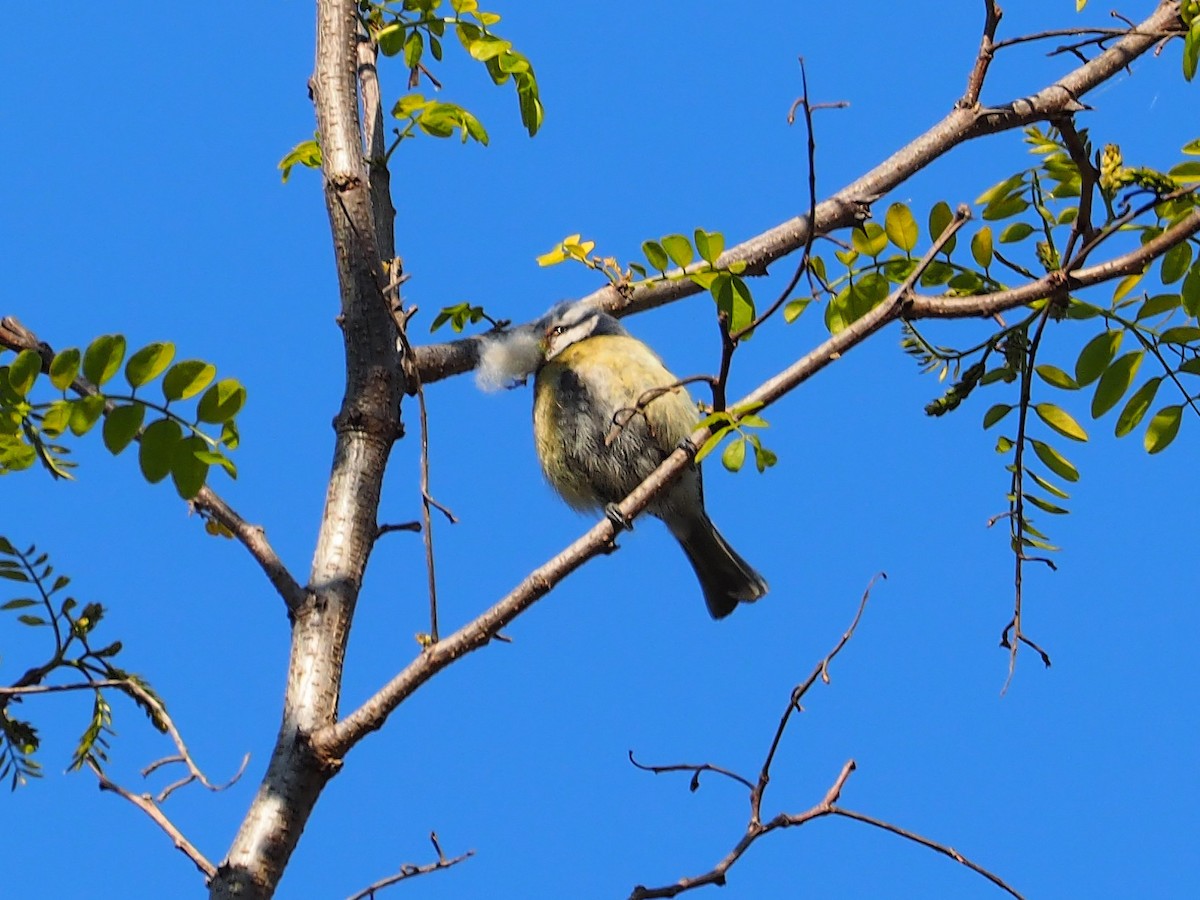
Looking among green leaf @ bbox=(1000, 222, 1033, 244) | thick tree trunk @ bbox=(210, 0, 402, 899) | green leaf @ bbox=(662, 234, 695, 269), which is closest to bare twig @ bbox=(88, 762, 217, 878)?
thick tree trunk @ bbox=(210, 0, 402, 899)

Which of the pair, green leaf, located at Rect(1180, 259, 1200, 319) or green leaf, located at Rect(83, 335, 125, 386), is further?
green leaf, located at Rect(1180, 259, 1200, 319)

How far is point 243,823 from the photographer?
7.70ft

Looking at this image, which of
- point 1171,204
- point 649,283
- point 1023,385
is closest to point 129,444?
point 649,283

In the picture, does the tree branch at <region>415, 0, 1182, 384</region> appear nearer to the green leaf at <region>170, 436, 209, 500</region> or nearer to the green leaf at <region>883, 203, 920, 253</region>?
the green leaf at <region>883, 203, 920, 253</region>

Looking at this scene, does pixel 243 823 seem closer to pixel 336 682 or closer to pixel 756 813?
pixel 336 682

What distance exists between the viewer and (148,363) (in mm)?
2238

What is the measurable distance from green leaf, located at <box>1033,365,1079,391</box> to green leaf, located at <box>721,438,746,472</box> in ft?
2.46

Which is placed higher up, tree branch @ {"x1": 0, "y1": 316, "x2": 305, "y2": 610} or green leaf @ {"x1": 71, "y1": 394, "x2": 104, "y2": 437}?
tree branch @ {"x1": 0, "y1": 316, "x2": 305, "y2": 610}

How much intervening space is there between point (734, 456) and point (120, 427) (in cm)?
102

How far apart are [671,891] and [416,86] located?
256 centimetres

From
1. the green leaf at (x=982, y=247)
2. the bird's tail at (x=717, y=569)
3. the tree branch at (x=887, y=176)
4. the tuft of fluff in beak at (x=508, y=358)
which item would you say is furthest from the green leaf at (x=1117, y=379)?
the bird's tail at (x=717, y=569)

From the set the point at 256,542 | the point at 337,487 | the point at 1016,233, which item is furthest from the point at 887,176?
the point at 256,542

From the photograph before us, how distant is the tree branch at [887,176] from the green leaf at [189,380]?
90cm

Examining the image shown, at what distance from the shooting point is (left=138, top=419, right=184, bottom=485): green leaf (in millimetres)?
2158
